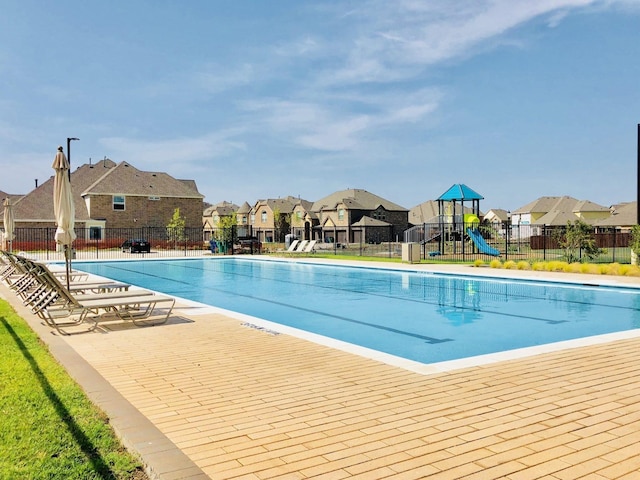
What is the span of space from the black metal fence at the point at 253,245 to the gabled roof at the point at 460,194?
2038mm

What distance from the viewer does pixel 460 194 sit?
32781 millimetres

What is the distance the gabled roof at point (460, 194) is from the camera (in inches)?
1288

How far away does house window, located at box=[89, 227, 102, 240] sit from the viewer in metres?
45.6

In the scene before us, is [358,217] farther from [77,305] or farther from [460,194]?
[77,305]

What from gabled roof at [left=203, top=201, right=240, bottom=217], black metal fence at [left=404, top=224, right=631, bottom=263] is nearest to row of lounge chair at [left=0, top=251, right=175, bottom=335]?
black metal fence at [left=404, top=224, right=631, bottom=263]

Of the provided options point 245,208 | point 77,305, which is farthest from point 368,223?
point 77,305

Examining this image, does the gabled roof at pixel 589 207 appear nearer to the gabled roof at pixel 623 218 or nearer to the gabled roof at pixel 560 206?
the gabled roof at pixel 560 206

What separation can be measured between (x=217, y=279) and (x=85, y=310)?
11.6m

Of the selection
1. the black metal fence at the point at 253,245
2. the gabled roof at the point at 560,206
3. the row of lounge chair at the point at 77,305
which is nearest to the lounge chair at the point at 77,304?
the row of lounge chair at the point at 77,305

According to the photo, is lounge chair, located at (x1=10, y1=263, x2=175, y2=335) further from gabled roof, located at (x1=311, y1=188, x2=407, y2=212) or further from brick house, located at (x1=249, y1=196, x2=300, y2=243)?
brick house, located at (x1=249, y1=196, x2=300, y2=243)

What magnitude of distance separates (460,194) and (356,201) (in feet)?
108

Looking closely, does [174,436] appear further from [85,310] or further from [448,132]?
[448,132]

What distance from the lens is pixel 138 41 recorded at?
21.1m

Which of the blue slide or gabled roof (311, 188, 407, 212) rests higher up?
gabled roof (311, 188, 407, 212)
